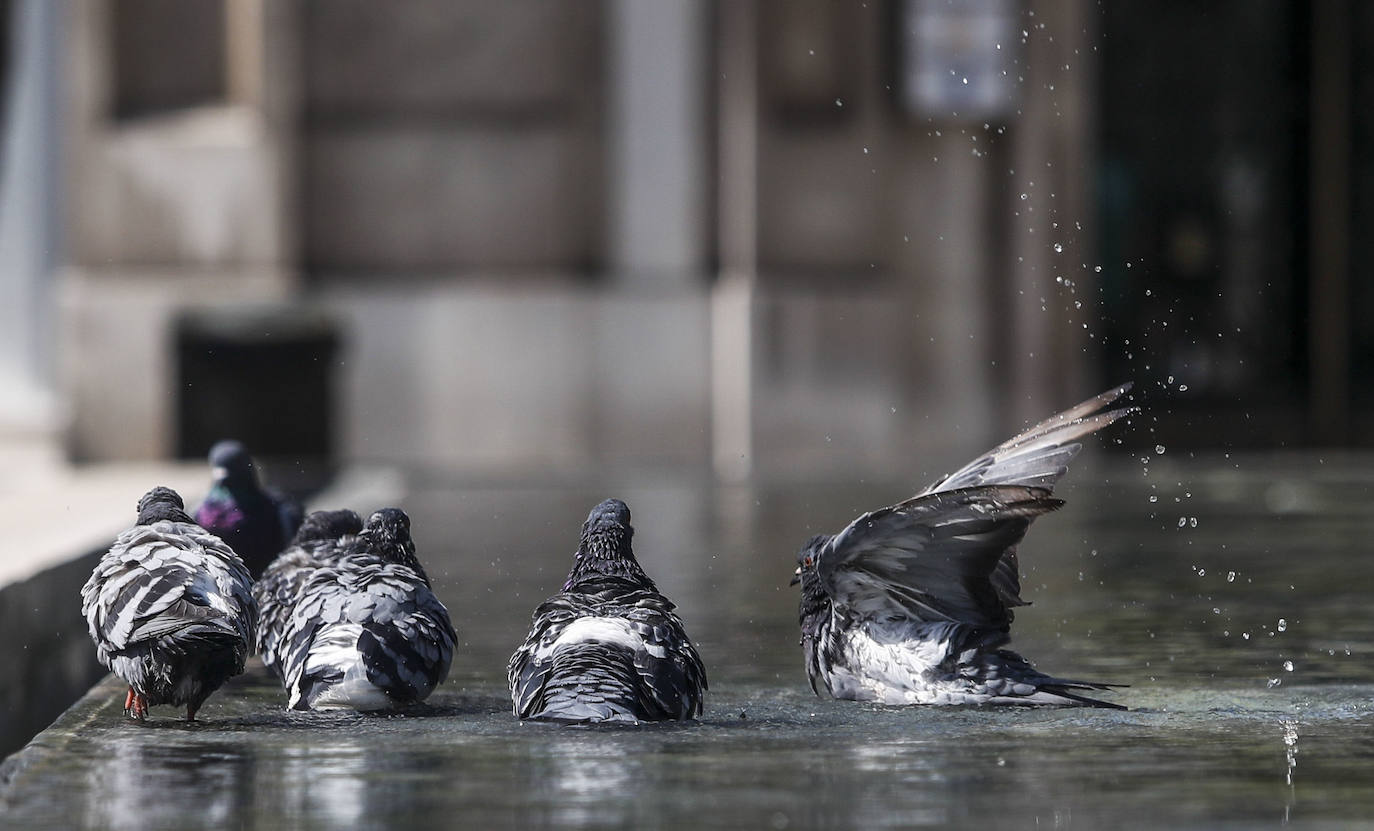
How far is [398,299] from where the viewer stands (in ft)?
60.5

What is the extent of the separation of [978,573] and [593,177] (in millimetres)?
12499

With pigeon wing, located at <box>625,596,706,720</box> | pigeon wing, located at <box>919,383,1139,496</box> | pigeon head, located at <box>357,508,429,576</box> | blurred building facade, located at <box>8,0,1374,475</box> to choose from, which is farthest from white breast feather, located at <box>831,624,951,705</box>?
blurred building facade, located at <box>8,0,1374,475</box>

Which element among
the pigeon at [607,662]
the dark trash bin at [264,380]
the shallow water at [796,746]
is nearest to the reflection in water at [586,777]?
the shallow water at [796,746]

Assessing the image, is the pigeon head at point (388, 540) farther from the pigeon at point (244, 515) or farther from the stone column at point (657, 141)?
the stone column at point (657, 141)

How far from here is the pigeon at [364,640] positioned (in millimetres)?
6426

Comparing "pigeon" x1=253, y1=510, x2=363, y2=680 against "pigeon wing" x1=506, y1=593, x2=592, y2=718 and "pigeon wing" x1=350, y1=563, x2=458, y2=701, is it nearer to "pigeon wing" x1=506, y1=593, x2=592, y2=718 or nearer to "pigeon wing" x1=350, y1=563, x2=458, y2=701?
"pigeon wing" x1=350, y1=563, x2=458, y2=701

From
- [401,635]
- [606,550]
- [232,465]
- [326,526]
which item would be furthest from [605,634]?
[232,465]

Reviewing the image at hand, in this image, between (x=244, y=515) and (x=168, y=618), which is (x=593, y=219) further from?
(x=168, y=618)

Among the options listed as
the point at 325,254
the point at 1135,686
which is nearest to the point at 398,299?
the point at 325,254

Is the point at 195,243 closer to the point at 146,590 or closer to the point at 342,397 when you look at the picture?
the point at 342,397

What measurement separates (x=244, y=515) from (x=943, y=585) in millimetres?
2237

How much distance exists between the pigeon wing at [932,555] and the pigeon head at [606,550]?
47 cm

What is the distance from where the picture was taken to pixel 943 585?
654 centimetres

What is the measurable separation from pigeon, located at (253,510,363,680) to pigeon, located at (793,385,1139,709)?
139 centimetres
